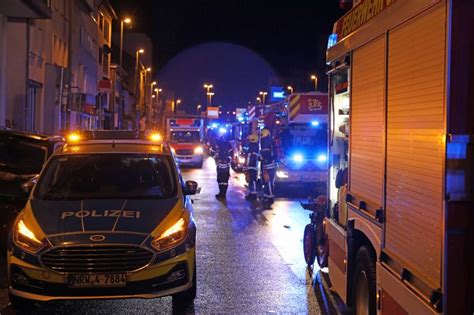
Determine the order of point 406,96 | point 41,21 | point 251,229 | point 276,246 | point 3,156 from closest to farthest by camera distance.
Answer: point 406,96, point 3,156, point 276,246, point 251,229, point 41,21

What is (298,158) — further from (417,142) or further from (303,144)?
(417,142)

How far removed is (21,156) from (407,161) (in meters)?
6.87

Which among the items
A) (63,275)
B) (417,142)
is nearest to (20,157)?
(63,275)

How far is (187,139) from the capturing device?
33.3 metres

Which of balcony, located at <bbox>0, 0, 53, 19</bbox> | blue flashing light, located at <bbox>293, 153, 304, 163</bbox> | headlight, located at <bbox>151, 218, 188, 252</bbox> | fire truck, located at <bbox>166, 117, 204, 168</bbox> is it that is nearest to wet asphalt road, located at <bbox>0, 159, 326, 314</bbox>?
headlight, located at <bbox>151, 218, 188, 252</bbox>

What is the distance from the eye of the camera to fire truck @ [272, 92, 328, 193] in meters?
17.9

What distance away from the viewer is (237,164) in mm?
29969

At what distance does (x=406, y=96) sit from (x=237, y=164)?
2586cm

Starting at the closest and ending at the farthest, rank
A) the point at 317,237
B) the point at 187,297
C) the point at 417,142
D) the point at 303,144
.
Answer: the point at 417,142, the point at 187,297, the point at 317,237, the point at 303,144

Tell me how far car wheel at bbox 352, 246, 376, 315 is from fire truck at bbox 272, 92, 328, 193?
12374 millimetres

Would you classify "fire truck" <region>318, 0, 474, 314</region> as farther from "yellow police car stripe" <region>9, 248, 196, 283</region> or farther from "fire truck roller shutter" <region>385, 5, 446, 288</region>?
"yellow police car stripe" <region>9, 248, 196, 283</region>

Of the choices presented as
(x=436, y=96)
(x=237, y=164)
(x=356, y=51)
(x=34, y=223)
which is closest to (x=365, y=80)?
(x=356, y=51)

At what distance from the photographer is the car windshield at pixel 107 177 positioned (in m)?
7.14

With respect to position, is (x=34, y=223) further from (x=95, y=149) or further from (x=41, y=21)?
(x=41, y=21)
